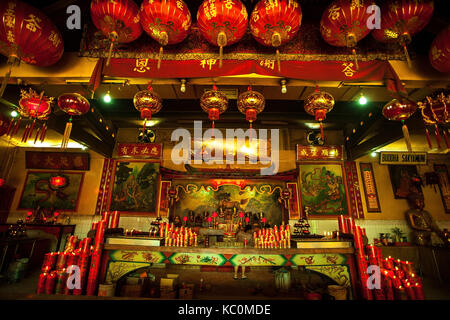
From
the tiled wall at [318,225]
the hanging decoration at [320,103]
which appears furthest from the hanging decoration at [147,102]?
the tiled wall at [318,225]

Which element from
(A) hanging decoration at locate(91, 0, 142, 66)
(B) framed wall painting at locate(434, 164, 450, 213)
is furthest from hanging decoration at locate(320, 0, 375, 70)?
(B) framed wall painting at locate(434, 164, 450, 213)

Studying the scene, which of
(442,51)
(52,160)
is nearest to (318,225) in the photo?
(442,51)

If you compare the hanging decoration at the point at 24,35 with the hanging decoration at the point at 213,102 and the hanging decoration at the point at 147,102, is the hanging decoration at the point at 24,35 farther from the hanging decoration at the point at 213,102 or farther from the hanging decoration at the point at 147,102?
the hanging decoration at the point at 213,102

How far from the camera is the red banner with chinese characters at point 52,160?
23.5 feet

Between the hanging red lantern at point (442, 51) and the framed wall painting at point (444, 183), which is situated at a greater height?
the hanging red lantern at point (442, 51)

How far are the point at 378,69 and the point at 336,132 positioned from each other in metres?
4.76

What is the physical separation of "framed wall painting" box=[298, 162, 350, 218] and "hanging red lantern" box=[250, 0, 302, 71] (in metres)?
5.26

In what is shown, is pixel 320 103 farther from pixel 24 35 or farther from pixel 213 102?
pixel 24 35

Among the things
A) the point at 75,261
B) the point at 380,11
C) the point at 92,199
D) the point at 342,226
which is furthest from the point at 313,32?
the point at 92,199

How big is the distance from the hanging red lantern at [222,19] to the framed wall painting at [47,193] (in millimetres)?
7240

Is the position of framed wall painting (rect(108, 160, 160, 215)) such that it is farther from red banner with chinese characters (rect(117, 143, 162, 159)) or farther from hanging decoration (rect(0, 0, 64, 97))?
hanging decoration (rect(0, 0, 64, 97))

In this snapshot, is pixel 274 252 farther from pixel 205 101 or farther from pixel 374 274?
pixel 205 101

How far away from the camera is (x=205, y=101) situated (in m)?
2.92

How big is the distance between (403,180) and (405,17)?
673cm
